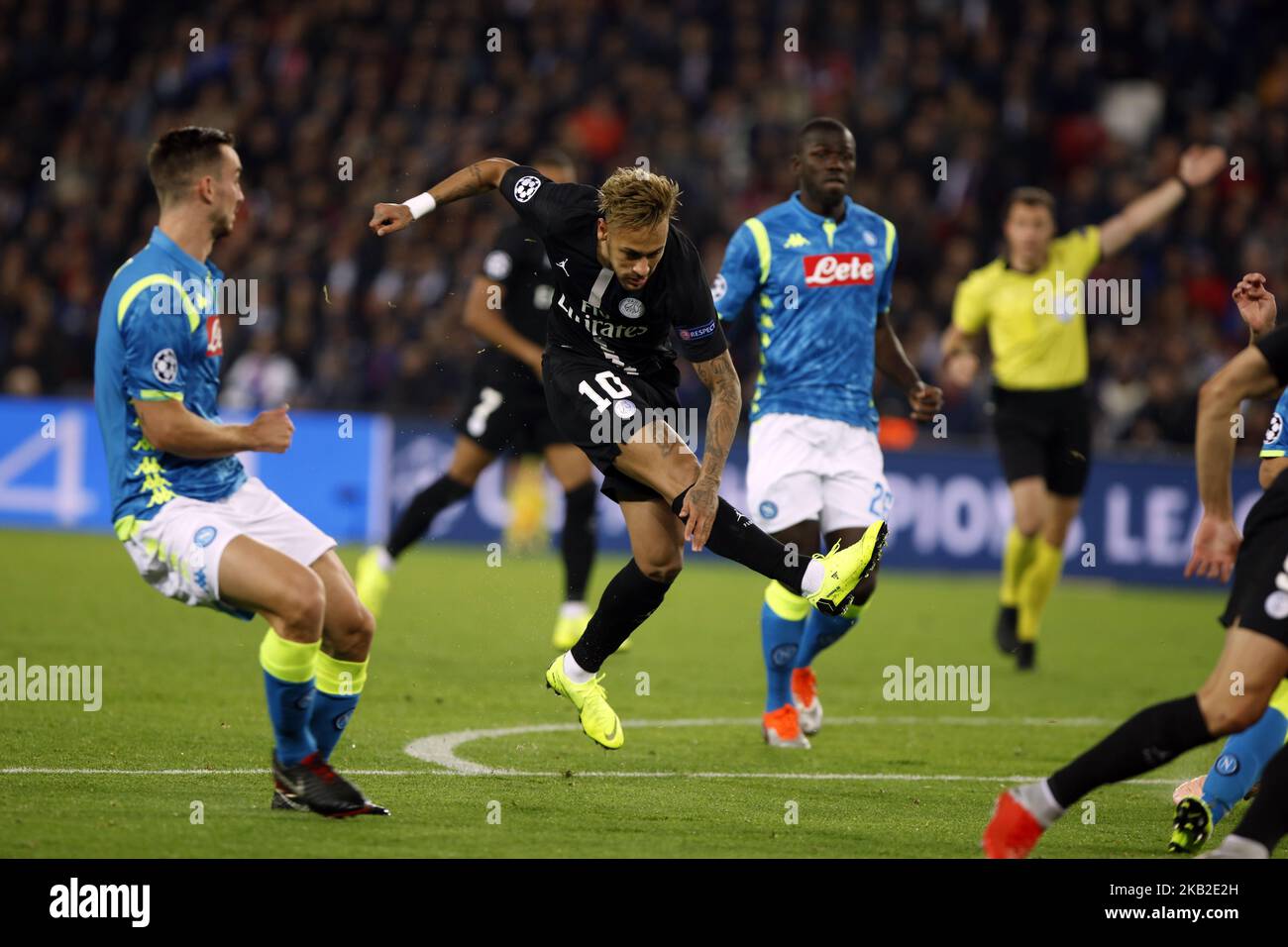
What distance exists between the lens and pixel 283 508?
6.25 meters

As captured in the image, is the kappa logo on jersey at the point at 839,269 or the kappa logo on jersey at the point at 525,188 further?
the kappa logo on jersey at the point at 839,269

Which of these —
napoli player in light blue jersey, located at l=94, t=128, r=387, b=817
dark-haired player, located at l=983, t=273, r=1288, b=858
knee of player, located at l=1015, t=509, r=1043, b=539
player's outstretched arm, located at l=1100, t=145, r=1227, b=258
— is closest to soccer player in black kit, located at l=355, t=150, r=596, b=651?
knee of player, located at l=1015, t=509, r=1043, b=539

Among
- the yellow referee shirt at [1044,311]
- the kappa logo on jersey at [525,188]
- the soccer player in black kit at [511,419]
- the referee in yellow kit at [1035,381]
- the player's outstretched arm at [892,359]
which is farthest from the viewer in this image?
the yellow referee shirt at [1044,311]

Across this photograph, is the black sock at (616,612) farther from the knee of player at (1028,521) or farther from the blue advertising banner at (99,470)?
the blue advertising banner at (99,470)

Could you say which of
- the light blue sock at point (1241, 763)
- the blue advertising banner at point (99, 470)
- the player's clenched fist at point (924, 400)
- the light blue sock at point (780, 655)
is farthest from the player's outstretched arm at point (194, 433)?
the blue advertising banner at point (99, 470)

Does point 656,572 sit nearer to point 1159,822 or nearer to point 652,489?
point 652,489

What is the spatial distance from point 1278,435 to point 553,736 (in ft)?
11.8

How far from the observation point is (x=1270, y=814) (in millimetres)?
4953

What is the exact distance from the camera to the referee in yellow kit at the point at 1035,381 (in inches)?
451

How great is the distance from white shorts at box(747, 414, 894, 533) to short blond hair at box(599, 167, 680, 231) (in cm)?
210

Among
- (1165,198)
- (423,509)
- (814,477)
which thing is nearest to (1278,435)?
(814,477)

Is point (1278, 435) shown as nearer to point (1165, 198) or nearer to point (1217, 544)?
point (1217, 544)

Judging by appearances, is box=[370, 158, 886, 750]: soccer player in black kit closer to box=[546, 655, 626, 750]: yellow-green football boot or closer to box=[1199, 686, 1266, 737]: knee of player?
box=[546, 655, 626, 750]: yellow-green football boot

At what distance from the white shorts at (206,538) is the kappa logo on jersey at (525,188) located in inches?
62.3
